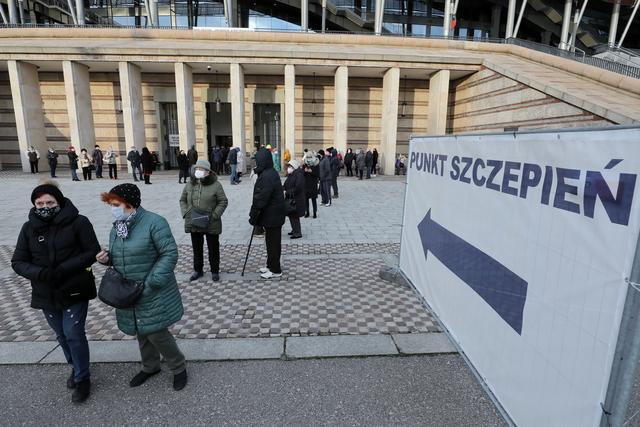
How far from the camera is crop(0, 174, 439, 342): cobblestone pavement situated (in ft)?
13.7

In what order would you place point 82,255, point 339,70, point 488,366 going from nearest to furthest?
1. point 488,366
2. point 82,255
3. point 339,70

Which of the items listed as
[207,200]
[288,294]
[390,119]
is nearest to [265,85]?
[390,119]

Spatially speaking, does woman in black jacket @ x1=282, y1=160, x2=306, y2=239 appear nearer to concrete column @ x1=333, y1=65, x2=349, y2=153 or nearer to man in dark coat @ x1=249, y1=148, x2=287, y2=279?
man in dark coat @ x1=249, y1=148, x2=287, y2=279

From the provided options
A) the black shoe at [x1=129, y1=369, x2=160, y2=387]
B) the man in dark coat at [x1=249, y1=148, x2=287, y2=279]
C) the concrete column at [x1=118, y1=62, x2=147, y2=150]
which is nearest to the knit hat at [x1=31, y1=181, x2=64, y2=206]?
the black shoe at [x1=129, y1=369, x2=160, y2=387]

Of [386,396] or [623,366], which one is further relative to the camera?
[386,396]

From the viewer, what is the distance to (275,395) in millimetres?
3072

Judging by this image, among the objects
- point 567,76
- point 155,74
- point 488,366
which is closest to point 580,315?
point 488,366

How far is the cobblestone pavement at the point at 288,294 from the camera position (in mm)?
4172

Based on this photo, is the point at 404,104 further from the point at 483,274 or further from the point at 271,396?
the point at 271,396

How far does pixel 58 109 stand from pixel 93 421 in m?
26.5

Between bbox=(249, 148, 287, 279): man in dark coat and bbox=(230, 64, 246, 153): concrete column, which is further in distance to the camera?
bbox=(230, 64, 246, 153): concrete column

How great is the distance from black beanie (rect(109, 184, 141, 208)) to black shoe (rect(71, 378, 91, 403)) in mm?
1527

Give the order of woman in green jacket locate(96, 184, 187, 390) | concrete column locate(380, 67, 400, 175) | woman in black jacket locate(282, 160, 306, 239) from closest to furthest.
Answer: woman in green jacket locate(96, 184, 187, 390), woman in black jacket locate(282, 160, 306, 239), concrete column locate(380, 67, 400, 175)

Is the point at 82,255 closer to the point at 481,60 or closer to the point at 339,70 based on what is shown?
the point at 339,70
